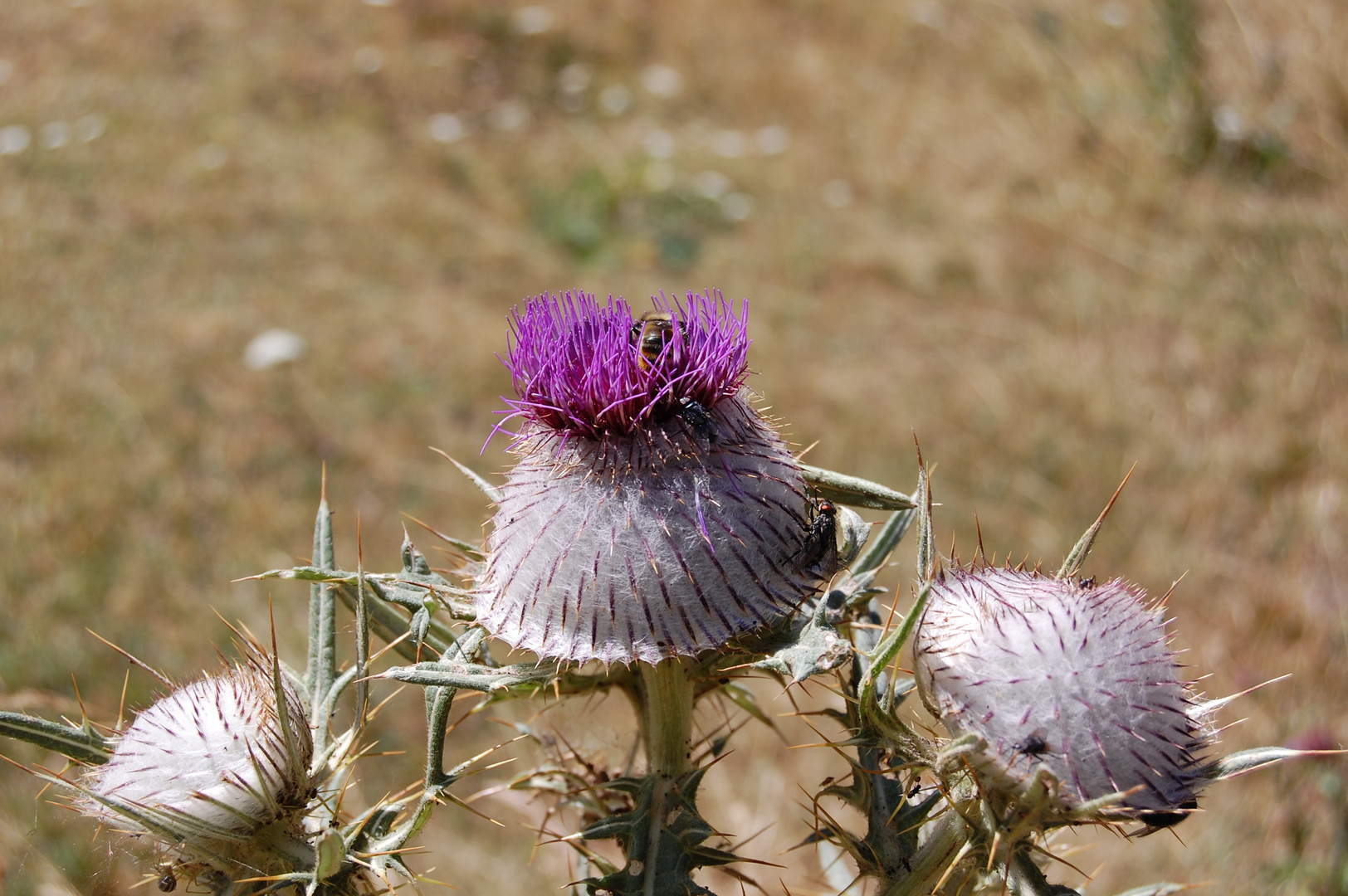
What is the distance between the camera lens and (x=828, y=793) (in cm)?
152

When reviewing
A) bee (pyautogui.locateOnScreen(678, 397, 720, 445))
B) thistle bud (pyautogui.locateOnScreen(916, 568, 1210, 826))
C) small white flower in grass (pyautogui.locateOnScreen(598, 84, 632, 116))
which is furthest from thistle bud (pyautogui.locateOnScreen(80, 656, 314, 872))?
small white flower in grass (pyautogui.locateOnScreen(598, 84, 632, 116))

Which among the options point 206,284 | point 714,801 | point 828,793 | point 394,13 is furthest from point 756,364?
point 394,13

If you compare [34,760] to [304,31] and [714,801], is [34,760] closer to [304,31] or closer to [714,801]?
[714,801]

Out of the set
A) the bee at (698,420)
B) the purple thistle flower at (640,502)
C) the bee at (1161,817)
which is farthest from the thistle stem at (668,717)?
the bee at (1161,817)

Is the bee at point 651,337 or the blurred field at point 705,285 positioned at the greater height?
the bee at point 651,337

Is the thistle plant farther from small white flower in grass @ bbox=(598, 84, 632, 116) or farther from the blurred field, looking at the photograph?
small white flower in grass @ bbox=(598, 84, 632, 116)

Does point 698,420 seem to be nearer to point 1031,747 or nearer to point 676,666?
point 676,666

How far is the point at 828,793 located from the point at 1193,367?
4.93 m

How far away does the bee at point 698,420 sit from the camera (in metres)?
1.58

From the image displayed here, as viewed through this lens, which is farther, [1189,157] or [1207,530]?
[1189,157]

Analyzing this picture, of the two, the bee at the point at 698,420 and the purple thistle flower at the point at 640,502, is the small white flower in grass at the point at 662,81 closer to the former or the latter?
the purple thistle flower at the point at 640,502

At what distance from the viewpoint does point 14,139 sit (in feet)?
24.4

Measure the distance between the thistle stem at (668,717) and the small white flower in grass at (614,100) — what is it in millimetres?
8209

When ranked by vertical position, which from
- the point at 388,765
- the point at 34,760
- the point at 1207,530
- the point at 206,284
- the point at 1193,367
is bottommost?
the point at 388,765
